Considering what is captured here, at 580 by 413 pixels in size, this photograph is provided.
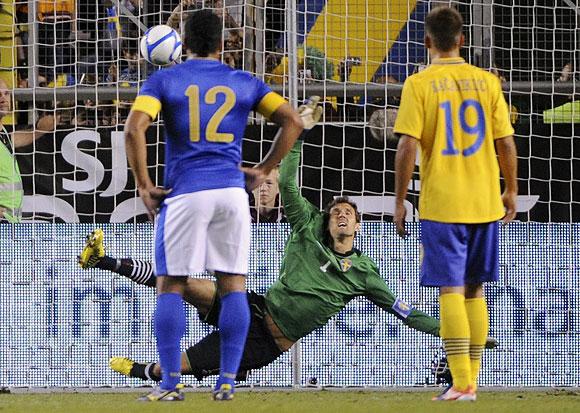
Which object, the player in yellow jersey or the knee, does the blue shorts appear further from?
the knee

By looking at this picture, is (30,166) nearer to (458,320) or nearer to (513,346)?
(513,346)

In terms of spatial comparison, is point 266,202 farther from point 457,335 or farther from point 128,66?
point 457,335

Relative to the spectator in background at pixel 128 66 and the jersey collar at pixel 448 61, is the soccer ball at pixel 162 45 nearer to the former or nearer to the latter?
the spectator in background at pixel 128 66

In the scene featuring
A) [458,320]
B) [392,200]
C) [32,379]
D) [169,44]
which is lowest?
[32,379]

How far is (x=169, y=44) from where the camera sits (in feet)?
27.8

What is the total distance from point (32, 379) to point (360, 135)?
2840 millimetres

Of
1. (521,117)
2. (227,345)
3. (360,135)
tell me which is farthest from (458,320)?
(521,117)

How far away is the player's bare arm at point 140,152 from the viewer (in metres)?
6.33

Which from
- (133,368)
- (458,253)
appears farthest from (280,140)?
(133,368)

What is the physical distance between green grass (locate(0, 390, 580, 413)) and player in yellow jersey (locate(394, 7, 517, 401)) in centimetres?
38

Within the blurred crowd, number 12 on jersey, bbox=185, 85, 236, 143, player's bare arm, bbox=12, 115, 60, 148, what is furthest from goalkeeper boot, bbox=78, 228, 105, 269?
number 12 on jersey, bbox=185, 85, 236, 143

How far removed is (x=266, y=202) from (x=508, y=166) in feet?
11.5

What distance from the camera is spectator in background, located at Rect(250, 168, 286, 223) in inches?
395

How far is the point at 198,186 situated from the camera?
6.43 meters
